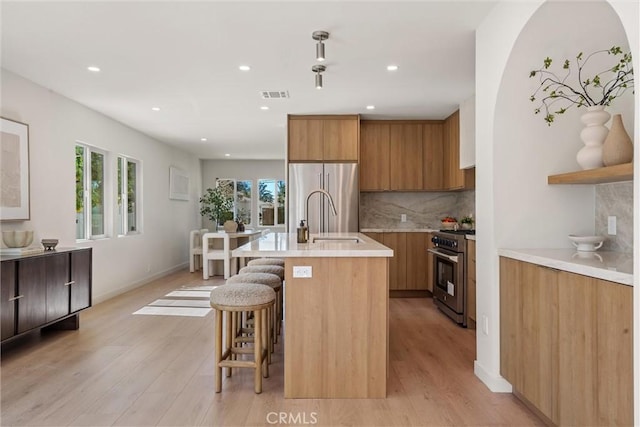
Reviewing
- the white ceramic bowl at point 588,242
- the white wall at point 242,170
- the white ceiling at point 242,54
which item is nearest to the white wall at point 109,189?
the white ceiling at point 242,54

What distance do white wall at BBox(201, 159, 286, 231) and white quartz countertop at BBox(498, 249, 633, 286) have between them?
7951mm

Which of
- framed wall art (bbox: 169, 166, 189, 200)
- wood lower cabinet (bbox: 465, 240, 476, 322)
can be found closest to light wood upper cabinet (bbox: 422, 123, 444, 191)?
wood lower cabinet (bbox: 465, 240, 476, 322)

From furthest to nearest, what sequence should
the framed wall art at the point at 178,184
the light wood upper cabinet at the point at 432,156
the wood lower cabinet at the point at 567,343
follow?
the framed wall art at the point at 178,184, the light wood upper cabinet at the point at 432,156, the wood lower cabinet at the point at 567,343

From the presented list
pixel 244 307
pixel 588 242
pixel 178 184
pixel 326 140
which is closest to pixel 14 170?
pixel 244 307

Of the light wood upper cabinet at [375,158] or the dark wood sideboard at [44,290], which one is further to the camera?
the light wood upper cabinet at [375,158]

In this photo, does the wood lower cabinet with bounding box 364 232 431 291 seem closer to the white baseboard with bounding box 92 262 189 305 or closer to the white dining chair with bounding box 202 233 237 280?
the white dining chair with bounding box 202 233 237 280

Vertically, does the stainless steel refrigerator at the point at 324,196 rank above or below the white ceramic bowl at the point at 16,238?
above

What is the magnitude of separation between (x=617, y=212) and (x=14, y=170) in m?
4.71

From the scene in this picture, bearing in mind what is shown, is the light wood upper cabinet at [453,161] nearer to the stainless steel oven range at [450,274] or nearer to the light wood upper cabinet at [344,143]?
the stainless steel oven range at [450,274]

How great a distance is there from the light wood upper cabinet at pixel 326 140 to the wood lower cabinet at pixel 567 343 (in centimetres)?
324

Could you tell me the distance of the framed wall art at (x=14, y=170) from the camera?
11.7ft

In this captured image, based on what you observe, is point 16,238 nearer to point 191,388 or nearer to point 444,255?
point 191,388

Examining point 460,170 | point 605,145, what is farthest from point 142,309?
point 605,145

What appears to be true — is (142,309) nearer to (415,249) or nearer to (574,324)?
(415,249)
